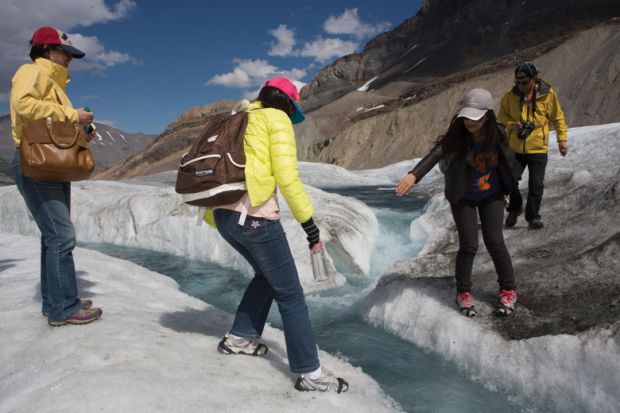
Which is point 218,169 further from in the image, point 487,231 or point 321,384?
point 487,231

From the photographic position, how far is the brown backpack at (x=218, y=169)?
8.04ft

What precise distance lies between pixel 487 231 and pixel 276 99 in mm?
2219

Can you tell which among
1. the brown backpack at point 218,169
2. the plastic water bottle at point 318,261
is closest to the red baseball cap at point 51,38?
the brown backpack at point 218,169

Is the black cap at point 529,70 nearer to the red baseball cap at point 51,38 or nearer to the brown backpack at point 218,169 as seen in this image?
the brown backpack at point 218,169

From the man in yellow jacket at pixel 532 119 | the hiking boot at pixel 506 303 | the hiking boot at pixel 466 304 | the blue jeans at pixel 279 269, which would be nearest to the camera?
the blue jeans at pixel 279 269

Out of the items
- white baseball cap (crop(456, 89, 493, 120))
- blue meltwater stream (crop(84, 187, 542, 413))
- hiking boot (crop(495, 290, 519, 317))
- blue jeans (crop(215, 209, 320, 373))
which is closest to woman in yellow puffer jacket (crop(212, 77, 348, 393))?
blue jeans (crop(215, 209, 320, 373))

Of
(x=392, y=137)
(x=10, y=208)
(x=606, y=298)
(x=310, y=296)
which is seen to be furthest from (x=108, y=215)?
(x=392, y=137)

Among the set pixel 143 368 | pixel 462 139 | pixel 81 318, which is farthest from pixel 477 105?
pixel 81 318

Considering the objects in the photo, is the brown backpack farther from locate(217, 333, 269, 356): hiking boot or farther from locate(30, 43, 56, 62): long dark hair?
locate(30, 43, 56, 62): long dark hair

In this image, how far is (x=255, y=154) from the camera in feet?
8.18

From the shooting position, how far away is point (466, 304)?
3.99 metres

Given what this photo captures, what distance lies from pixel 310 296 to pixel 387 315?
160cm

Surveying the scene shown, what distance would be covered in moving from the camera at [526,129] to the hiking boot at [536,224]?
1103 mm

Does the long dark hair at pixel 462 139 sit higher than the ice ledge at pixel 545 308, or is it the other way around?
the long dark hair at pixel 462 139
